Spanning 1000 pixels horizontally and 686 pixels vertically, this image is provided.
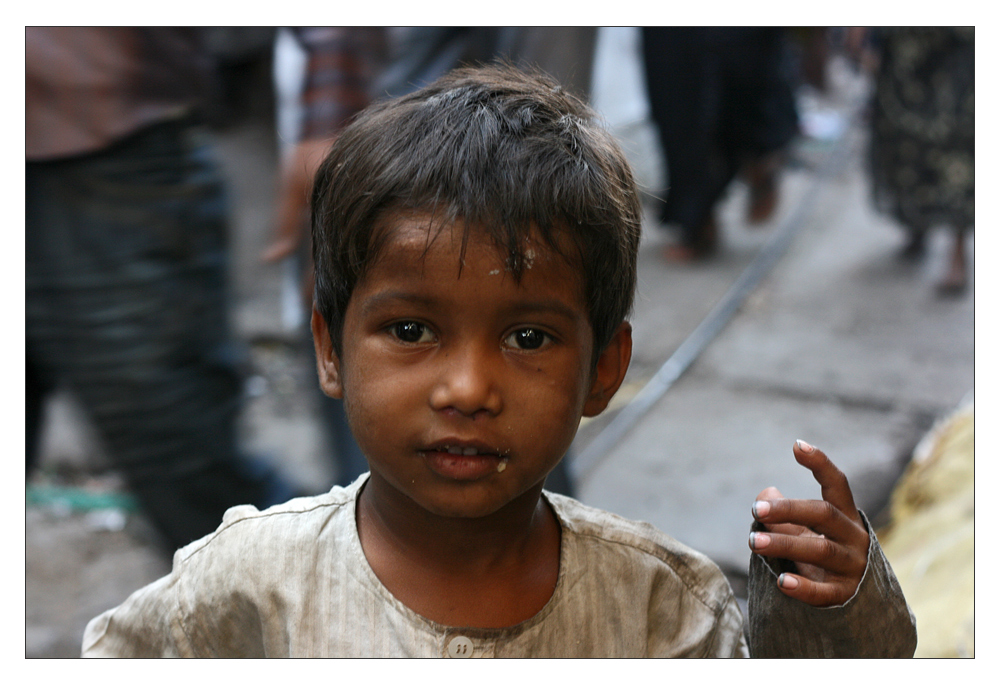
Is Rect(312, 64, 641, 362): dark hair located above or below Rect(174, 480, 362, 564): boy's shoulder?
above

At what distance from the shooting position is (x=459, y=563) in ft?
3.92

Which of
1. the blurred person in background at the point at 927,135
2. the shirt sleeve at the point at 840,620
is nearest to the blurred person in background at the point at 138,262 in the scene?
the shirt sleeve at the point at 840,620

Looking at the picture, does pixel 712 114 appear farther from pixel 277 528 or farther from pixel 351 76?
pixel 277 528

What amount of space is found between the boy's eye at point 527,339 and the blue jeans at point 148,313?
967 millimetres

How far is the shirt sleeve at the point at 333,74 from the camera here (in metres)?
1.85

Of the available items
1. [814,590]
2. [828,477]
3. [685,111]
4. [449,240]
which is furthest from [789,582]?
[685,111]

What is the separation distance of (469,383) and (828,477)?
0.47 meters

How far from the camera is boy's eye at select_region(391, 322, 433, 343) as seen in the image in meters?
1.04

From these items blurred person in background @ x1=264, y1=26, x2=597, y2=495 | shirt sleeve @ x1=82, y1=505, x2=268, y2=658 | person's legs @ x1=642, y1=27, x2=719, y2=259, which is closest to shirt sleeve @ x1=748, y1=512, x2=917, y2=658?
shirt sleeve @ x1=82, y1=505, x2=268, y2=658

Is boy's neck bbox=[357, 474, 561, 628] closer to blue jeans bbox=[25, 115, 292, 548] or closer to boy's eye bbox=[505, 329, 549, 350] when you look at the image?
boy's eye bbox=[505, 329, 549, 350]

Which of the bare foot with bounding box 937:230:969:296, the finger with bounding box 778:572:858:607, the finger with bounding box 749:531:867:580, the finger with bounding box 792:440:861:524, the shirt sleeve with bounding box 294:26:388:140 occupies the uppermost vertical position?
the shirt sleeve with bounding box 294:26:388:140

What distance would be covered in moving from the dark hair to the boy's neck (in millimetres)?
229
